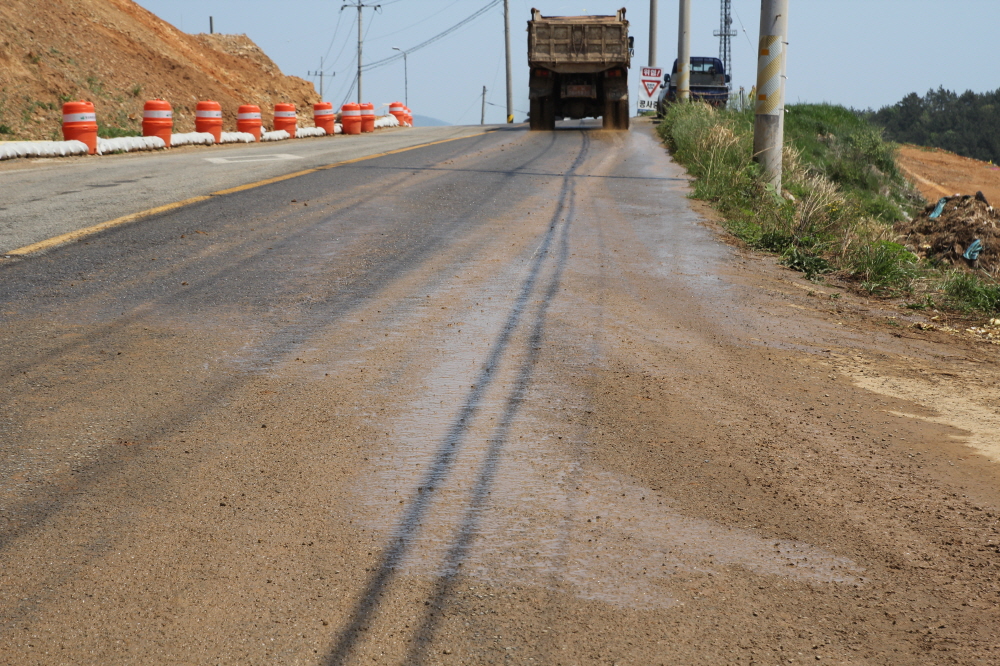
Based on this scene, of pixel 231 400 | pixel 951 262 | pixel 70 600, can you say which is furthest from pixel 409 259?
pixel 951 262

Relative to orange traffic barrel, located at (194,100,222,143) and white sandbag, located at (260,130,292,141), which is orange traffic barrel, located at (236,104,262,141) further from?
orange traffic barrel, located at (194,100,222,143)

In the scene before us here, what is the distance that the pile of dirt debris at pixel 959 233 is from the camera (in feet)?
46.1

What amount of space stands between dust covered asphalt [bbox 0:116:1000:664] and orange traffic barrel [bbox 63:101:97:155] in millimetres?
11405

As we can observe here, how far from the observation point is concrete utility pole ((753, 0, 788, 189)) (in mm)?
12703

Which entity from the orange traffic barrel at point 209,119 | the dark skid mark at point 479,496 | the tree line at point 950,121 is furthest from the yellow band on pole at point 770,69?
the tree line at point 950,121

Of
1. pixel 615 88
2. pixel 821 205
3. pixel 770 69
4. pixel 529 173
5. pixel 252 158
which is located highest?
pixel 615 88

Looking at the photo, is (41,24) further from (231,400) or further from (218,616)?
(218,616)

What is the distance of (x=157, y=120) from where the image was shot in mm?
20750

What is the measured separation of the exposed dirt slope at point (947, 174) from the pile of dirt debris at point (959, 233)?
35.2 ft

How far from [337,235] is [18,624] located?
6.74 meters

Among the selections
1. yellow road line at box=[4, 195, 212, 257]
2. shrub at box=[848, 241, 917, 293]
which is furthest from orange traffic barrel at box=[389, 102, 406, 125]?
shrub at box=[848, 241, 917, 293]

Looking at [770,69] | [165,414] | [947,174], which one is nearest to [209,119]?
[770,69]

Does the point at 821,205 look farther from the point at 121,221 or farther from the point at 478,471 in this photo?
the point at 478,471

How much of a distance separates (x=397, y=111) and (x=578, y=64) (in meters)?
17.4
